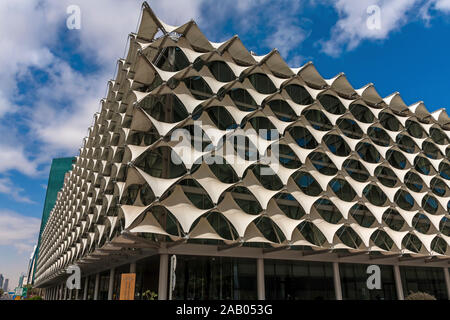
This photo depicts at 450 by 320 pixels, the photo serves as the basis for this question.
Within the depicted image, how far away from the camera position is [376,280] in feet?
115

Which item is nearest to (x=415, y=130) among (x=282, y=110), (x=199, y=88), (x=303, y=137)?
(x=303, y=137)

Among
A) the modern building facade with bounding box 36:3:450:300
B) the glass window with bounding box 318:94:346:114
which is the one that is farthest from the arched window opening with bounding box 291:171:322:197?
the glass window with bounding box 318:94:346:114

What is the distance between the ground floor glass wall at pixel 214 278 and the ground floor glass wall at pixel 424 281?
18476mm

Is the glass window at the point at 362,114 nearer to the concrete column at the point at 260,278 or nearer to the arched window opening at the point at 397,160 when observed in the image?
the arched window opening at the point at 397,160

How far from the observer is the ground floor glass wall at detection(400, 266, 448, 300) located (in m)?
37.1

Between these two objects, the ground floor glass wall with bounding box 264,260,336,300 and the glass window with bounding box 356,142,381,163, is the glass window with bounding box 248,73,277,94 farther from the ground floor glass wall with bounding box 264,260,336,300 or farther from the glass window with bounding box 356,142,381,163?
the ground floor glass wall with bounding box 264,260,336,300

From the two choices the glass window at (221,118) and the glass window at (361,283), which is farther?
the glass window at (361,283)

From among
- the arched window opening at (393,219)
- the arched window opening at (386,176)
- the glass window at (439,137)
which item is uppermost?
the glass window at (439,137)

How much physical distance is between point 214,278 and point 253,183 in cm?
796

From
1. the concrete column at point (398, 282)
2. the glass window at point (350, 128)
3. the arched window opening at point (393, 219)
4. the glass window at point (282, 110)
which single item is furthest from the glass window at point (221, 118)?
the concrete column at point (398, 282)

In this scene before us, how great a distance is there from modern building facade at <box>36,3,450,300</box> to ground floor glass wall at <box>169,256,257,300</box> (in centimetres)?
10

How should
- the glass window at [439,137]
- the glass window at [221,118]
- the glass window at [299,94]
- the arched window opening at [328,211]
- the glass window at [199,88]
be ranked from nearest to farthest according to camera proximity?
the glass window at [221,118] → the glass window at [199,88] → the arched window opening at [328,211] → the glass window at [299,94] → the glass window at [439,137]

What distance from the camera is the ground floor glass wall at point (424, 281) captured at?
122 ft

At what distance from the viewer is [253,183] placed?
28.2 metres
